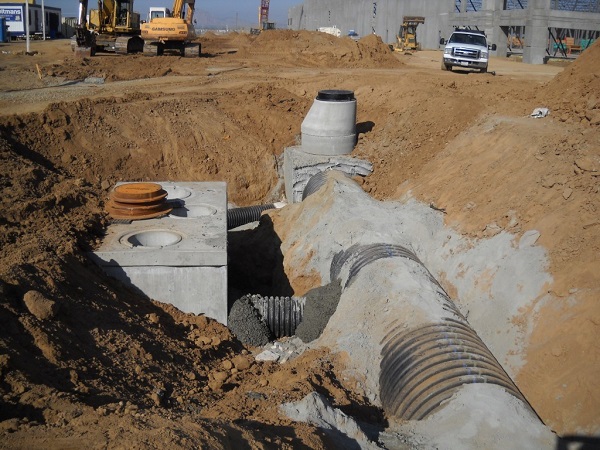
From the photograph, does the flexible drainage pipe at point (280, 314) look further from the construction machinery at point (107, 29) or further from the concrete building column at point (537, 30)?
the concrete building column at point (537, 30)

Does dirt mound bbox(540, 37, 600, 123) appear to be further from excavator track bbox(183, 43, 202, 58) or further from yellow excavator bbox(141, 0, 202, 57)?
excavator track bbox(183, 43, 202, 58)

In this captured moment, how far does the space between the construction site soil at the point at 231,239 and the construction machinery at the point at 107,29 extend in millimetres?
8289

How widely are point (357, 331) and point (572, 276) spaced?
252 centimetres

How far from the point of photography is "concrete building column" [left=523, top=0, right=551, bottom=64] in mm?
33894

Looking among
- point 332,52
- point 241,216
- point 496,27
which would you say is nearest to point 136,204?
point 241,216

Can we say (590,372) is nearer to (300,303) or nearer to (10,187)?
(300,303)

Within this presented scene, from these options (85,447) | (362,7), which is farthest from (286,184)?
(362,7)

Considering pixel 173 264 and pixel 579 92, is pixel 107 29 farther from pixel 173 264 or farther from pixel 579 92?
pixel 173 264

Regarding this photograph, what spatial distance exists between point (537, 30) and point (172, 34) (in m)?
19.6

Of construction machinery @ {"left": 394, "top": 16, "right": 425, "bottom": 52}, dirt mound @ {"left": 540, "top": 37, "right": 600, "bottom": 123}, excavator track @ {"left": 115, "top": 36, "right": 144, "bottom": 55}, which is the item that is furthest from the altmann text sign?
dirt mound @ {"left": 540, "top": 37, "right": 600, "bottom": 123}

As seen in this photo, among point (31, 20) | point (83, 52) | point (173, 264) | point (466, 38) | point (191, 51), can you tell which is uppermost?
point (466, 38)

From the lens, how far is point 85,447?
3.98 m

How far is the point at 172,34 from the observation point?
27703mm

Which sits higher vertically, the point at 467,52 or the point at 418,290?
the point at 467,52
